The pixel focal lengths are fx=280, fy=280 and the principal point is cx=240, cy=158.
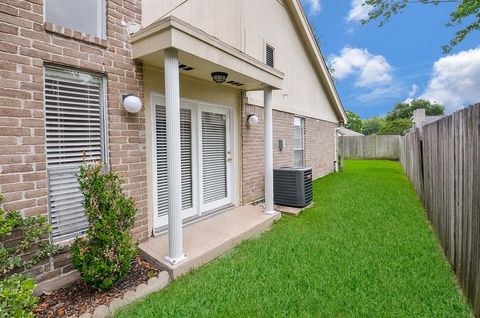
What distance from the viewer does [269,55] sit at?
26.9 feet

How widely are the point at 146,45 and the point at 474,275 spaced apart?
4.60 metres

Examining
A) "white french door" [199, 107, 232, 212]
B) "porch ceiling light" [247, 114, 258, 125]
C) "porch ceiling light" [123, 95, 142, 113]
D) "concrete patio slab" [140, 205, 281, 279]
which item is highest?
"porch ceiling light" [247, 114, 258, 125]

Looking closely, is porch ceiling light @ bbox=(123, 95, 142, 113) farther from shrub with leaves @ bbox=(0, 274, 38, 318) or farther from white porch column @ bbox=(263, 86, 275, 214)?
white porch column @ bbox=(263, 86, 275, 214)

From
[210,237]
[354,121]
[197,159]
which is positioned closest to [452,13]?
[197,159]

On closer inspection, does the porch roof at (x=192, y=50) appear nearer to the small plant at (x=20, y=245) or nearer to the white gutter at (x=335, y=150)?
the small plant at (x=20, y=245)

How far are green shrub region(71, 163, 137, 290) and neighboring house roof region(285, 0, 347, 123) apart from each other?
8.73 meters

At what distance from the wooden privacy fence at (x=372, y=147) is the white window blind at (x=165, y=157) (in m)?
20.1

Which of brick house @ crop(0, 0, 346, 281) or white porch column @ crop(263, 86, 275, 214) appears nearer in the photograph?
brick house @ crop(0, 0, 346, 281)

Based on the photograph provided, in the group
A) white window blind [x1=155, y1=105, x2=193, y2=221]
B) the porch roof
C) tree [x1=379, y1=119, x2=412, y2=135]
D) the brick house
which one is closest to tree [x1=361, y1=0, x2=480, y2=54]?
the brick house

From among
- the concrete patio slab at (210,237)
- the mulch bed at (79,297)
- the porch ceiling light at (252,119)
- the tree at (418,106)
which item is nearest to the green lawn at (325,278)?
the concrete patio slab at (210,237)

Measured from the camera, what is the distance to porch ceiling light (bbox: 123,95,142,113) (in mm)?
3822

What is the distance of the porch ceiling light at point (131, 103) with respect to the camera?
12.5ft

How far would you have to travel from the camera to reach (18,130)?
2.91 m

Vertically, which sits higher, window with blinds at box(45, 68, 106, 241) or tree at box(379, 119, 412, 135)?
tree at box(379, 119, 412, 135)
